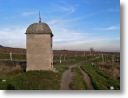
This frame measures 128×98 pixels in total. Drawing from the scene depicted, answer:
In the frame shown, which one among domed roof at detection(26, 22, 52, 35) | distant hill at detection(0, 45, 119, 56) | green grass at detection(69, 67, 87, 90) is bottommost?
green grass at detection(69, 67, 87, 90)

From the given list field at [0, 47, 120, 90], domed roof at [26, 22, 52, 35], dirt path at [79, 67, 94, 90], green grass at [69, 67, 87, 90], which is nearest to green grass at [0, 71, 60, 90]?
field at [0, 47, 120, 90]

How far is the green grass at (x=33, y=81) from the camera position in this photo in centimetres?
711

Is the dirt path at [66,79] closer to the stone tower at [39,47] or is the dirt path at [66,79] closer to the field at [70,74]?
the field at [70,74]

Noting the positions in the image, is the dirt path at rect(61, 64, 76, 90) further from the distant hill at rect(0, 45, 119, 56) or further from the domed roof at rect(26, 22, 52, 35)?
the domed roof at rect(26, 22, 52, 35)

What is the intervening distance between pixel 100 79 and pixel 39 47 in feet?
2.80

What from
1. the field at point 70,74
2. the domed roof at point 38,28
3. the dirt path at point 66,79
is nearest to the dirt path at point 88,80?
the field at point 70,74

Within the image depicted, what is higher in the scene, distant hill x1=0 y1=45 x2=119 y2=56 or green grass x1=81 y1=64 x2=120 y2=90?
distant hill x1=0 y1=45 x2=119 y2=56

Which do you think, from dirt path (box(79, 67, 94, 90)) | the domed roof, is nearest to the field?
dirt path (box(79, 67, 94, 90))

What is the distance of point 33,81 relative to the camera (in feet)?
23.5

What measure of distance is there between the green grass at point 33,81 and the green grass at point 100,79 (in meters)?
0.40

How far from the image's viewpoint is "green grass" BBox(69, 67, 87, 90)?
23.4ft

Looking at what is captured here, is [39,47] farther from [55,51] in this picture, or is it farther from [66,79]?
[66,79]

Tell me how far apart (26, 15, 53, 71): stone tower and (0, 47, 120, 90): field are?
0.07 m

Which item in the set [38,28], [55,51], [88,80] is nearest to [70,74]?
[88,80]
